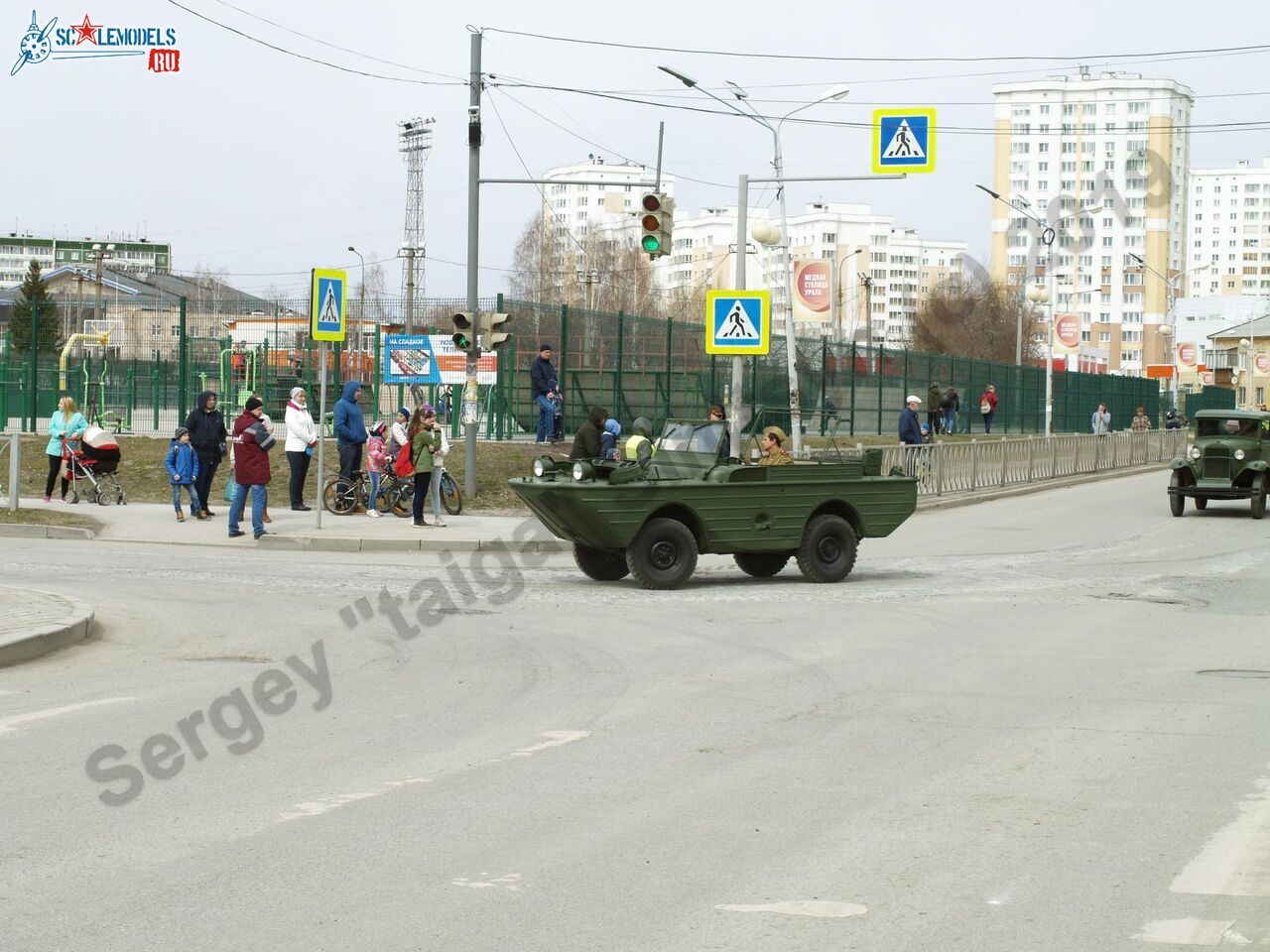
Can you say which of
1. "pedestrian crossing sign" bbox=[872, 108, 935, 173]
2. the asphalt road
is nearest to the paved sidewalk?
the asphalt road

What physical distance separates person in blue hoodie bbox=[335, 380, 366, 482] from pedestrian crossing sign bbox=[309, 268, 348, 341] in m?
3.25

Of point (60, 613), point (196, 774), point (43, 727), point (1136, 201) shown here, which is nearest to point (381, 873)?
point (196, 774)

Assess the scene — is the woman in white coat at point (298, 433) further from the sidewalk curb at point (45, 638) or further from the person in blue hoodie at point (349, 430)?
the sidewalk curb at point (45, 638)

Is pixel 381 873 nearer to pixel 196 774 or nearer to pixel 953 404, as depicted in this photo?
pixel 196 774

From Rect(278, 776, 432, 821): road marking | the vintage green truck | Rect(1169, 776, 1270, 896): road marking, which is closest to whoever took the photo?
Rect(1169, 776, 1270, 896): road marking

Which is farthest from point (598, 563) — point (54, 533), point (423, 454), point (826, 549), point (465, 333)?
point (54, 533)

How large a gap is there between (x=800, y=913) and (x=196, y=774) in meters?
3.36

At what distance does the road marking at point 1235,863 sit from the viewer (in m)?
5.70

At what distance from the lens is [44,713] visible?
29.5ft

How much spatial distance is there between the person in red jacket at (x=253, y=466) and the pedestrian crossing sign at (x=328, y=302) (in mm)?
1278

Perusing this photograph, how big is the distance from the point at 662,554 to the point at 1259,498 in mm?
15120

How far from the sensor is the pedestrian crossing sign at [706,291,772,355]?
23734 millimetres

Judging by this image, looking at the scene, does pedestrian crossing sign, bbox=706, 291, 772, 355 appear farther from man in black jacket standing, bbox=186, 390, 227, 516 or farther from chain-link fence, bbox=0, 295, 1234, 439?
man in black jacket standing, bbox=186, 390, 227, 516

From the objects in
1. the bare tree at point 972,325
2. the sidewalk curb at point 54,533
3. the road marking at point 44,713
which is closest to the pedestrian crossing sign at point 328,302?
the sidewalk curb at point 54,533
